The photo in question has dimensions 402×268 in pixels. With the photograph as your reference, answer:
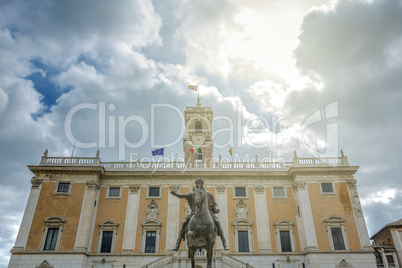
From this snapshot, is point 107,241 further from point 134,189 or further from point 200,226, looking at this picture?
point 200,226

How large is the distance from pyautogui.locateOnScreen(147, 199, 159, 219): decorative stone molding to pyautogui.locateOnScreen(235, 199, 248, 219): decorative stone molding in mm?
8333

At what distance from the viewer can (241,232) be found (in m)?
30.7

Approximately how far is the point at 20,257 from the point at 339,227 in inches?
1206

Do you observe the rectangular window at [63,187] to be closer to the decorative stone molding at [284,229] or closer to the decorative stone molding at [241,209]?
the decorative stone molding at [241,209]

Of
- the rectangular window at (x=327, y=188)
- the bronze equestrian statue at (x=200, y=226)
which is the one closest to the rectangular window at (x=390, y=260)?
the rectangular window at (x=327, y=188)

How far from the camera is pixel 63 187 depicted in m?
31.9

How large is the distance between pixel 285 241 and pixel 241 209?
17.3 ft

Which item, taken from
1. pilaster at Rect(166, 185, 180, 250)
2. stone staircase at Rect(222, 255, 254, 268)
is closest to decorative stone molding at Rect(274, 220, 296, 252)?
stone staircase at Rect(222, 255, 254, 268)

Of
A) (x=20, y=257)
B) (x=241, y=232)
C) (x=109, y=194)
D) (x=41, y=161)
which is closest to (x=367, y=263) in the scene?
(x=241, y=232)

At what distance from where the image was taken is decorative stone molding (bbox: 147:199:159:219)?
102ft

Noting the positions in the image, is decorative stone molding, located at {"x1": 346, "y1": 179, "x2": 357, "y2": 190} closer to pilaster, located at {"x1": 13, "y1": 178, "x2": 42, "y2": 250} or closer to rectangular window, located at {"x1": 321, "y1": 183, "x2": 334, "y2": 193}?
rectangular window, located at {"x1": 321, "y1": 183, "x2": 334, "y2": 193}

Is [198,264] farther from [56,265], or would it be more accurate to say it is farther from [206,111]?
[206,111]

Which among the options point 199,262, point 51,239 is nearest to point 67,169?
point 51,239

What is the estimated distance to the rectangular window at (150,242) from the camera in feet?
97.6
